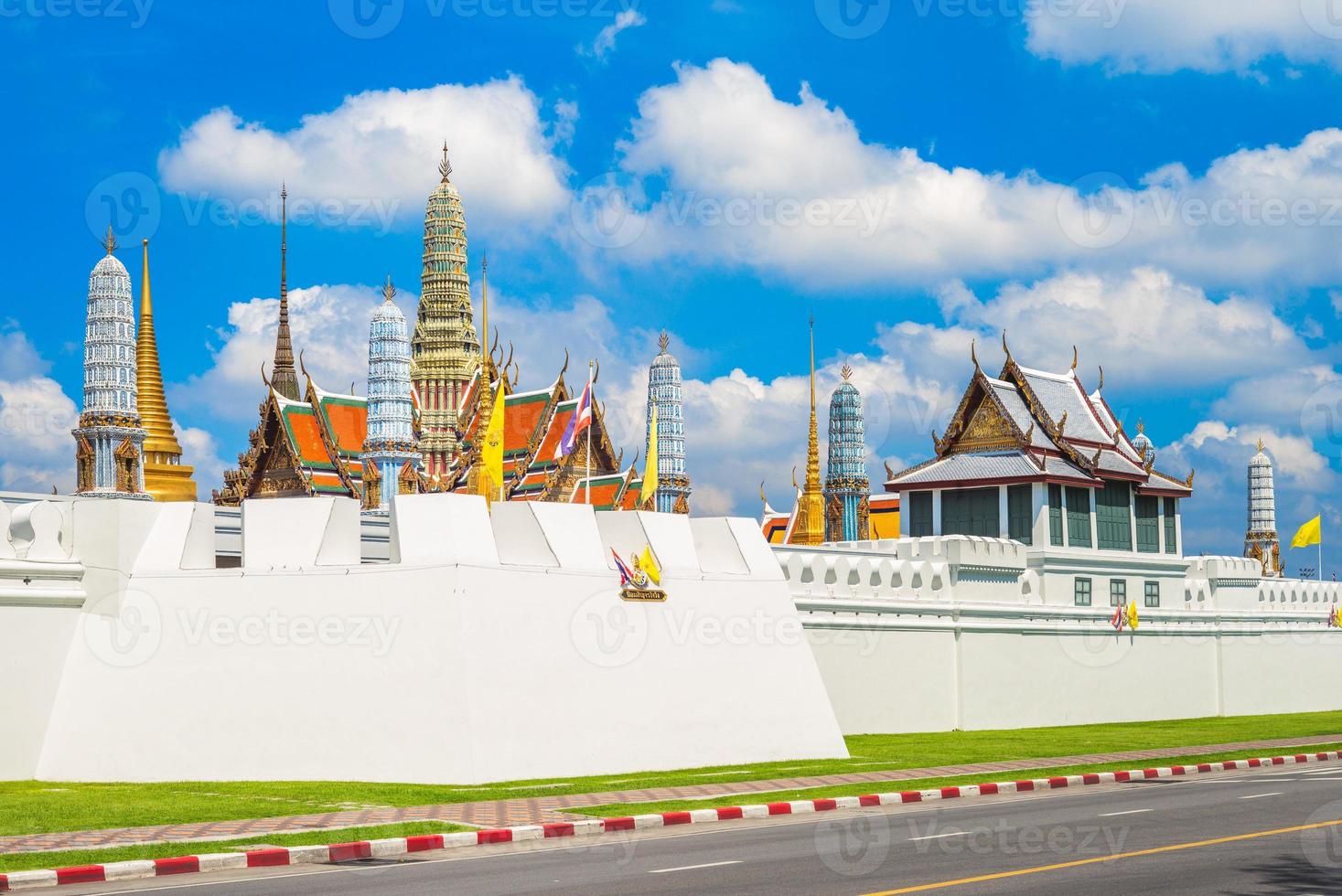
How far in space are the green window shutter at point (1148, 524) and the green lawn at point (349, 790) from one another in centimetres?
1166

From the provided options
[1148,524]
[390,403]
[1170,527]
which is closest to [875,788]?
[1148,524]

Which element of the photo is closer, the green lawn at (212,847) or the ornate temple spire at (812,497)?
the green lawn at (212,847)

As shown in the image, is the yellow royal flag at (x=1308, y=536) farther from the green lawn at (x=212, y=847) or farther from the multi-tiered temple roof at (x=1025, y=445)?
the green lawn at (x=212, y=847)

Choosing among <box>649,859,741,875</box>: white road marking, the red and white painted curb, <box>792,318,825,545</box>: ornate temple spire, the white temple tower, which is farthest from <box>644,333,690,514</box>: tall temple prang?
<box>649,859,741,875</box>: white road marking

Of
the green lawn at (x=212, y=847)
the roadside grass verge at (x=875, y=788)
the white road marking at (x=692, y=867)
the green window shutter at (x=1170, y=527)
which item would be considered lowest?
the roadside grass verge at (x=875, y=788)

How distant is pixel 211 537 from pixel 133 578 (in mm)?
1301

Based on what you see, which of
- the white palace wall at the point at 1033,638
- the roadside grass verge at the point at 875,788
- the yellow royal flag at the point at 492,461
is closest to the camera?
the roadside grass verge at the point at 875,788

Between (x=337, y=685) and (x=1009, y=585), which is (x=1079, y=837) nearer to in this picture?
(x=337, y=685)

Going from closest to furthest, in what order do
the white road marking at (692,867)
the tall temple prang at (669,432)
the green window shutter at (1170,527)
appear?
the white road marking at (692,867)
the green window shutter at (1170,527)
the tall temple prang at (669,432)

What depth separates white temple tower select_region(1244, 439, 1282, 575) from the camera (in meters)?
64.2

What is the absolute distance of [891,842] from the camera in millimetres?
14867

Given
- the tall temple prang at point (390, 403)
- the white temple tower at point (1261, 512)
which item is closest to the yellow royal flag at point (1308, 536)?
the white temple tower at point (1261, 512)

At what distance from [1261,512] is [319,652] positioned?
173 ft

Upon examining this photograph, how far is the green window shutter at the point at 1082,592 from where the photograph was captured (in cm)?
3909
